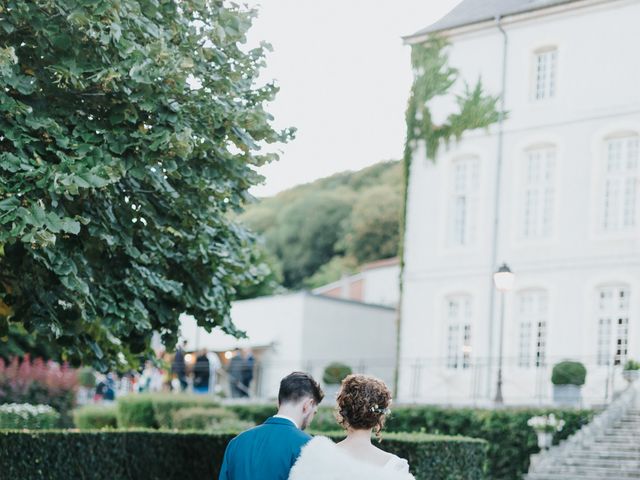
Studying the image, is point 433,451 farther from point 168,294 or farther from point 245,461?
point 245,461

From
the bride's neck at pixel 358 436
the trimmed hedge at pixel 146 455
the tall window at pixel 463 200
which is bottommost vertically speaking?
the trimmed hedge at pixel 146 455

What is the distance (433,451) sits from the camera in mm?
11609

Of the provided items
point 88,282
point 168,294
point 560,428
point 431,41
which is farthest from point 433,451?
point 431,41

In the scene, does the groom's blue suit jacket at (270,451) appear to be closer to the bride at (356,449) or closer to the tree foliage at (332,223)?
the bride at (356,449)

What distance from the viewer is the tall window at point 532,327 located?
91.1 feet

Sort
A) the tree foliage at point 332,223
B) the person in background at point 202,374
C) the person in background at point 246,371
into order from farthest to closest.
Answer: the tree foliage at point 332,223 → the person in background at point 202,374 → the person in background at point 246,371

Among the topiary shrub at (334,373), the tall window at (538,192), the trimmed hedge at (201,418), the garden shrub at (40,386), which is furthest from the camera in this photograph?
the tall window at (538,192)

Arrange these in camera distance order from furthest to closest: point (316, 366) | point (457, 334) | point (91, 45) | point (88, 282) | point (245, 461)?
point (316, 366)
point (457, 334)
point (88, 282)
point (91, 45)
point (245, 461)

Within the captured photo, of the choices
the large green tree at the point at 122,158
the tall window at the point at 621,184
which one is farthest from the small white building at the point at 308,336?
the large green tree at the point at 122,158

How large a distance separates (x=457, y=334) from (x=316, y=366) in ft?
20.7

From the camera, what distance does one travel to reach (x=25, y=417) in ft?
71.6

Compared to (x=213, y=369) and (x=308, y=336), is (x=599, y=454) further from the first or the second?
(x=308, y=336)

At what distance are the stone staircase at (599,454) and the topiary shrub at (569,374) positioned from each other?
6.23 ft

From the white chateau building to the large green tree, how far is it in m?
15.6
